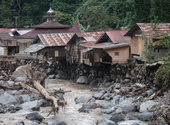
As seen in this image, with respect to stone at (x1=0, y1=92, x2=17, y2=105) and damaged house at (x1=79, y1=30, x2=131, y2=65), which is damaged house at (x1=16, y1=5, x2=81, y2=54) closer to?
damaged house at (x1=79, y1=30, x2=131, y2=65)

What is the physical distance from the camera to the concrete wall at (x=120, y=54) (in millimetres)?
27328

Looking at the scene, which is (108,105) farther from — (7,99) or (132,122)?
(7,99)

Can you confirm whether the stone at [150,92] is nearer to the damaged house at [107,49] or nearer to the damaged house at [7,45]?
the damaged house at [107,49]

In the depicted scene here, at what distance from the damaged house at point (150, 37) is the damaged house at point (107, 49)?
176 cm

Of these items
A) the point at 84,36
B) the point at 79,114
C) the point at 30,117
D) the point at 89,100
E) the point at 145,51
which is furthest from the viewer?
the point at 84,36

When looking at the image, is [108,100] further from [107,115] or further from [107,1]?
[107,1]

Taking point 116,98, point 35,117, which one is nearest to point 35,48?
point 116,98

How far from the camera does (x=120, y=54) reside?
27.5 m

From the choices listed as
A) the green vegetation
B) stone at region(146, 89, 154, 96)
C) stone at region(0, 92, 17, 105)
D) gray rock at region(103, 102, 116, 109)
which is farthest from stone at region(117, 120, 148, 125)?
the green vegetation

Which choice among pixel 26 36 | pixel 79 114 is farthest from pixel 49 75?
pixel 79 114

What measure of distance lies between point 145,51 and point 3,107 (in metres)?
11.8

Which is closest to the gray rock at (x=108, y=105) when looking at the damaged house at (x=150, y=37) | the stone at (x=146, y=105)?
the stone at (x=146, y=105)

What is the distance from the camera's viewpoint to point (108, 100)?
22969 mm

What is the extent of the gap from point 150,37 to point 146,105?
22.4ft
